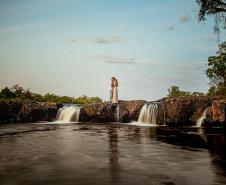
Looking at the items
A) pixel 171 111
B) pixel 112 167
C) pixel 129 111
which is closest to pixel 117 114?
pixel 129 111

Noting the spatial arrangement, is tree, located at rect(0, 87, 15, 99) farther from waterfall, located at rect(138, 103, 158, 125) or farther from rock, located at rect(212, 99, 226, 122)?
rock, located at rect(212, 99, 226, 122)

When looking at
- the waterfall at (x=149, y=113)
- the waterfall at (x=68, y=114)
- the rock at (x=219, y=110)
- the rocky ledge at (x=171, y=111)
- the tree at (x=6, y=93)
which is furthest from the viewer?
the tree at (x=6, y=93)

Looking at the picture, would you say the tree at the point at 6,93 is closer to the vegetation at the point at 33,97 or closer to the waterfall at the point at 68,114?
the vegetation at the point at 33,97

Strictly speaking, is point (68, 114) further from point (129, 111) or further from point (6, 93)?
point (6, 93)

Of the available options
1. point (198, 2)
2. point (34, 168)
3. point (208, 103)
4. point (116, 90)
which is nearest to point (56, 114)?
point (116, 90)

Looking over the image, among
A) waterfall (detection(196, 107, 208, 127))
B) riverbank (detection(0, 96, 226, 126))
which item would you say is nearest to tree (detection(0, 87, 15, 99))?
riverbank (detection(0, 96, 226, 126))

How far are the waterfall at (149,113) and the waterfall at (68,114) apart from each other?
14608mm

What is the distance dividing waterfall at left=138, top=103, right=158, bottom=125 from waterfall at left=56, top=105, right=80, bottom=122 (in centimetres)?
1461

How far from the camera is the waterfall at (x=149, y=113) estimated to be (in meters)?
55.3

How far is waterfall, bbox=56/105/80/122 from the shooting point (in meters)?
67.1

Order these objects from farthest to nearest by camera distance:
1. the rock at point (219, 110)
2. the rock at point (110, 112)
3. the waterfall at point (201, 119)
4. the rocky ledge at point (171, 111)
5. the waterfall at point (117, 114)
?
the waterfall at point (117, 114) → the rock at point (110, 112) → the waterfall at point (201, 119) → the rocky ledge at point (171, 111) → the rock at point (219, 110)

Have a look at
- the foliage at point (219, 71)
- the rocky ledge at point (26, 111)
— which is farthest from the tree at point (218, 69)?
the rocky ledge at point (26, 111)

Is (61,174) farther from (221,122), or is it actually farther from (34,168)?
(221,122)

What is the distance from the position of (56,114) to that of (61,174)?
186 ft
